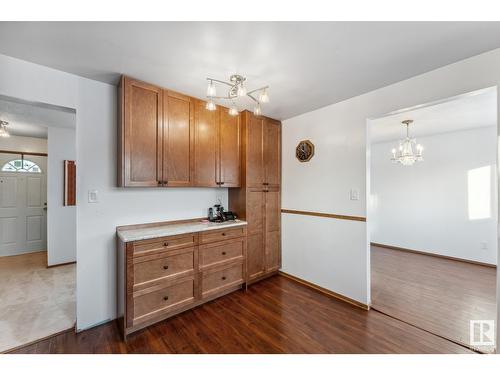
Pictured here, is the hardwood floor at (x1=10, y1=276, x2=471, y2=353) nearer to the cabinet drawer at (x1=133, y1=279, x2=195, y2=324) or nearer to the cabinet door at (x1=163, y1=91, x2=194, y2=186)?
the cabinet drawer at (x1=133, y1=279, x2=195, y2=324)

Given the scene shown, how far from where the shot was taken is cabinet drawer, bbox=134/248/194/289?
6.05 feet

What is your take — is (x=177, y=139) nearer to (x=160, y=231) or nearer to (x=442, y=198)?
(x=160, y=231)

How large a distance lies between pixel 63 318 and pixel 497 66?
4.37 meters

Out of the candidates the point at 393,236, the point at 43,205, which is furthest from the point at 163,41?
the point at 393,236

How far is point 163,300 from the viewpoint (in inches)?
77.4

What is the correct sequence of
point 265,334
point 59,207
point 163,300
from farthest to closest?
point 59,207, point 163,300, point 265,334

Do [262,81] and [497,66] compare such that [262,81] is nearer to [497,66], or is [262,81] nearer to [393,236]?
[497,66]

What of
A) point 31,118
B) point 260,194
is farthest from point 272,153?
point 31,118

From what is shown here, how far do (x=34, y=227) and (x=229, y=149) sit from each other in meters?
4.65

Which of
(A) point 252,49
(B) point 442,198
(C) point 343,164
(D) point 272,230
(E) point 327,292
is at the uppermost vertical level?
(A) point 252,49

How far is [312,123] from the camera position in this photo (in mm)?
2859

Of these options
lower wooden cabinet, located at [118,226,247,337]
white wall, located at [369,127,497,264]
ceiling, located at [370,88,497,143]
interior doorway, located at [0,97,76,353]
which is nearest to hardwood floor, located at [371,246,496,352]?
white wall, located at [369,127,497,264]

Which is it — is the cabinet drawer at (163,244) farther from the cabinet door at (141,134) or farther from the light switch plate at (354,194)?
the light switch plate at (354,194)

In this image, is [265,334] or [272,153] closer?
[265,334]
